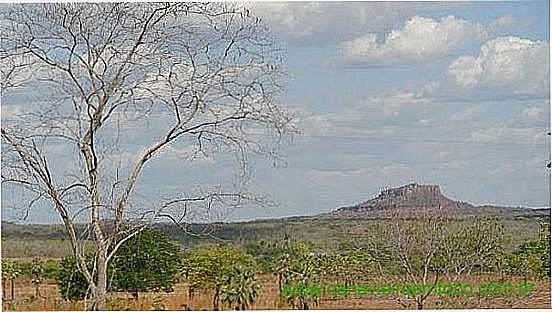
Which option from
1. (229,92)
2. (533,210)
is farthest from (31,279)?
(533,210)

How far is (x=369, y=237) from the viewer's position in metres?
3.55

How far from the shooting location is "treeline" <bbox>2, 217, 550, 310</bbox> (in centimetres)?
354

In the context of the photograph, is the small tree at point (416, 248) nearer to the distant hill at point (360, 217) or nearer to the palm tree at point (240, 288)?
the distant hill at point (360, 217)

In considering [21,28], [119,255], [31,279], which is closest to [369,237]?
[119,255]

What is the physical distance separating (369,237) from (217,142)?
29.7 inches

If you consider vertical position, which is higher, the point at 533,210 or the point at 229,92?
the point at 229,92

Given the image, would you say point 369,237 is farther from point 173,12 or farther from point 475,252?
point 173,12

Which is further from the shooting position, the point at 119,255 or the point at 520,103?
the point at 119,255

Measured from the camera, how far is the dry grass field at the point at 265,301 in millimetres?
3562

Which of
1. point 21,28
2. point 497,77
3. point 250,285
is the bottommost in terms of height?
point 250,285

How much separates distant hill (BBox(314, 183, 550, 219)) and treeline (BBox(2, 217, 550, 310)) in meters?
0.06

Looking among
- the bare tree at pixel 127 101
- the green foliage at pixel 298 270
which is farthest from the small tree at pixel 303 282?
the bare tree at pixel 127 101

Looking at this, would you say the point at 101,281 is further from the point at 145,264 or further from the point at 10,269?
the point at 10,269

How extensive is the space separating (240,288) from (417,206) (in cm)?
82
